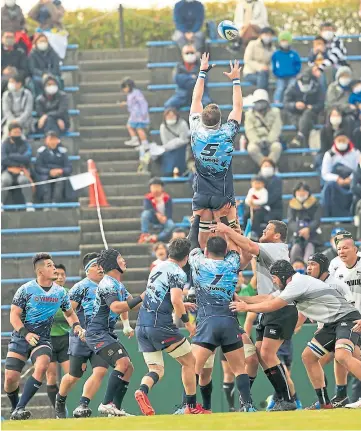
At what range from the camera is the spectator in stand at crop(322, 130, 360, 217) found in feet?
93.4

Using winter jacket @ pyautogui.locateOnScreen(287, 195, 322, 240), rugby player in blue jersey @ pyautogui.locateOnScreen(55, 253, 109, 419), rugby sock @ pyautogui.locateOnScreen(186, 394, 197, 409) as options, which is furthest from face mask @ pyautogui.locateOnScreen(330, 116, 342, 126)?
rugby sock @ pyautogui.locateOnScreen(186, 394, 197, 409)

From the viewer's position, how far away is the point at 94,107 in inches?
1261

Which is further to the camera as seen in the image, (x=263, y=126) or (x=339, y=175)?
(x=263, y=126)

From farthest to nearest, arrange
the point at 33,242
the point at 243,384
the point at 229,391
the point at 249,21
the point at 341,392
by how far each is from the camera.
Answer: the point at 249,21
the point at 33,242
the point at 229,391
the point at 341,392
the point at 243,384

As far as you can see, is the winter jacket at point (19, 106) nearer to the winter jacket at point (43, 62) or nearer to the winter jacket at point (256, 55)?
the winter jacket at point (43, 62)

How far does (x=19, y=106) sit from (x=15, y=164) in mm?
1627

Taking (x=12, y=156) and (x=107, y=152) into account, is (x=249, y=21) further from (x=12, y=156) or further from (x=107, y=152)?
(x=12, y=156)

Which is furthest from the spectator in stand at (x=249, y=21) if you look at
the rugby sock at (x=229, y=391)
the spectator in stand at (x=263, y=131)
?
the rugby sock at (x=229, y=391)

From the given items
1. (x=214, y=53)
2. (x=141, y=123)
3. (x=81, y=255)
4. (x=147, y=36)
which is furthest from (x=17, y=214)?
(x=147, y=36)

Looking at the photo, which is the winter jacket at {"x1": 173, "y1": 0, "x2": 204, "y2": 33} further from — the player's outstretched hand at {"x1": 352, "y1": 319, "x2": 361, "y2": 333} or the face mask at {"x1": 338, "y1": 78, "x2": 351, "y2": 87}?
the player's outstretched hand at {"x1": 352, "y1": 319, "x2": 361, "y2": 333}

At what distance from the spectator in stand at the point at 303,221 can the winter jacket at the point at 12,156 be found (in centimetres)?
539

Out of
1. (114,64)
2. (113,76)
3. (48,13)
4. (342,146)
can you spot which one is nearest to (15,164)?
(113,76)

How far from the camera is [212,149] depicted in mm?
19594

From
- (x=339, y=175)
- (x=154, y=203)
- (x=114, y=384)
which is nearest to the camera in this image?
(x=114, y=384)
